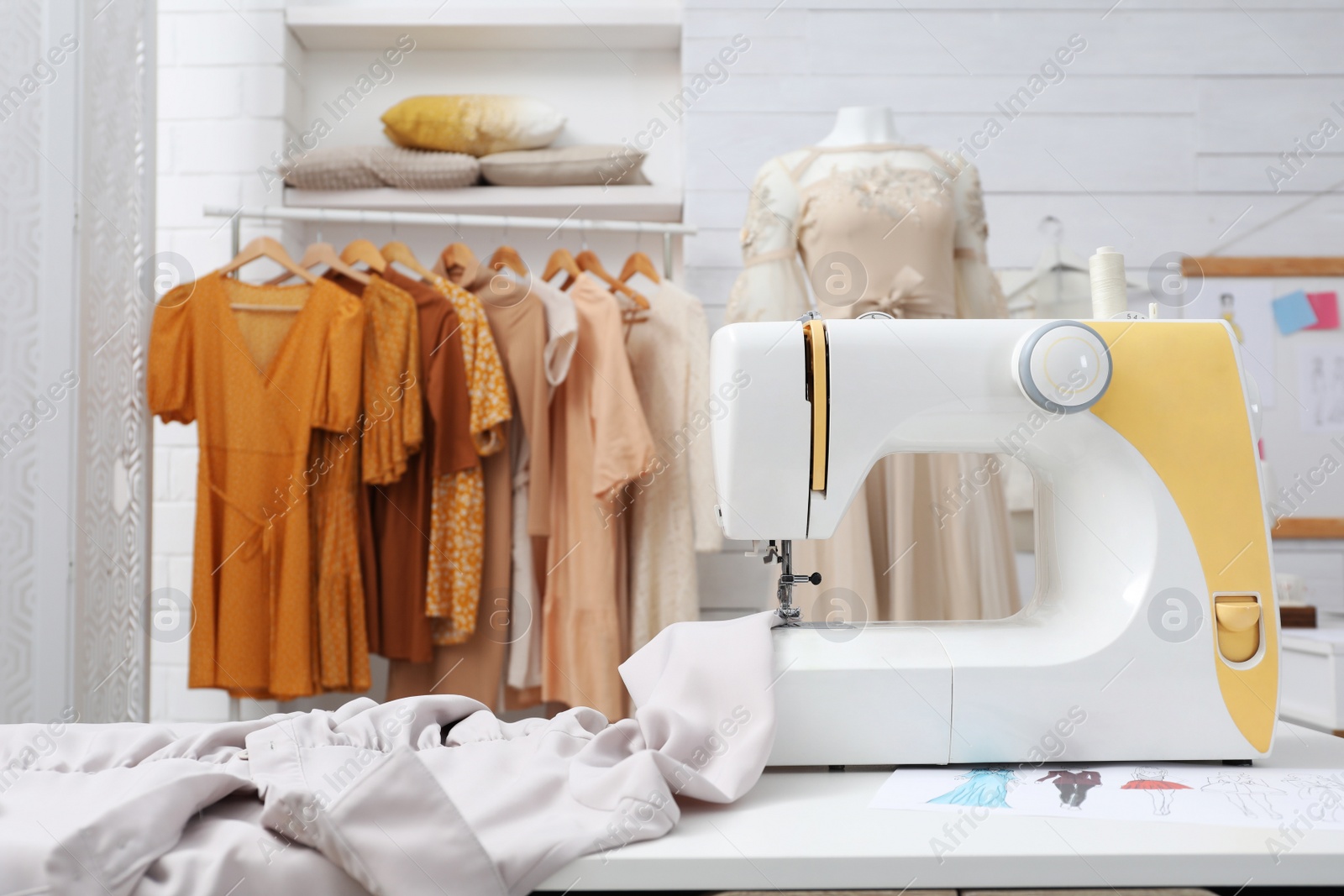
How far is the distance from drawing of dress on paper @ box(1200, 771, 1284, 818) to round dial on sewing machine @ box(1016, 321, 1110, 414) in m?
0.30

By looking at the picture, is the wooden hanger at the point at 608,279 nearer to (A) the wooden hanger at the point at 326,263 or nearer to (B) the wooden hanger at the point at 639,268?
(B) the wooden hanger at the point at 639,268

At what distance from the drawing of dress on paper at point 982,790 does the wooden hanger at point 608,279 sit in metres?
1.32

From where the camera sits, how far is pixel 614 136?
7.48 ft

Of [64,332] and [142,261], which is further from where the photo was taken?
[142,261]

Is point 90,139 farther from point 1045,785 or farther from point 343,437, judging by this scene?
point 1045,785

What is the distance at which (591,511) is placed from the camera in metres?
1.81

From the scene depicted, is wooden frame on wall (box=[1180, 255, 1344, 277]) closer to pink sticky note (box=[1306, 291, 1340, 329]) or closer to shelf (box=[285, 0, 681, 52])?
pink sticky note (box=[1306, 291, 1340, 329])

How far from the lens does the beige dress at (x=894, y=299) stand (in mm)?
1595

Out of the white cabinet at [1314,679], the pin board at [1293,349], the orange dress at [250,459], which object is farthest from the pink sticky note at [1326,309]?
the orange dress at [250,459]

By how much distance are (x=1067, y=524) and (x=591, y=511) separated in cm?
109

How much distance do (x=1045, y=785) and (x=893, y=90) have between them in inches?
73.6

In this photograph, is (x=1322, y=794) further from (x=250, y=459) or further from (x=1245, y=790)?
(x=250, y=459)

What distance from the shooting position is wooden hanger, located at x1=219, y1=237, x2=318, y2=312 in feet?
5.81

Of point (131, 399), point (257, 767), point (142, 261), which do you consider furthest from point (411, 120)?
point (257, 767)
